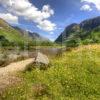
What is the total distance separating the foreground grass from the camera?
22.0 meters

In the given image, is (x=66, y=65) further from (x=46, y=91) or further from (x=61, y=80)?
(x=46, y=91)

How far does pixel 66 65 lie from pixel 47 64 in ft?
7.37

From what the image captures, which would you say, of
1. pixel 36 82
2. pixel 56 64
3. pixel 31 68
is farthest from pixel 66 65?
pixel 36 82

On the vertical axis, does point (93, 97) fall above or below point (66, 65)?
below

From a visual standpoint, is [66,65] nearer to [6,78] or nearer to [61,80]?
[61,80]

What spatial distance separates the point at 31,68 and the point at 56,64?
3300mm

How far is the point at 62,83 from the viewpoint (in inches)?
976

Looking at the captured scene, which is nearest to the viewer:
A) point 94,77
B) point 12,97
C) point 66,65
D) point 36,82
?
point 12,97

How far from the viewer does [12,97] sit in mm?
21391

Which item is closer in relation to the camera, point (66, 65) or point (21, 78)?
point (21, 78)

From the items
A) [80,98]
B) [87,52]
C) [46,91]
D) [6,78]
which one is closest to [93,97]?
[80,98]

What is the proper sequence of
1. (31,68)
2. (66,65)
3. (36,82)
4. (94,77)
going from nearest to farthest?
1. (36,82)
2. (94,77)
3. (31,68)
4. (66,65)

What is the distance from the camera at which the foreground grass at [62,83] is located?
22031 millimetres

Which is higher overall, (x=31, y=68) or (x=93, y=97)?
(x=31, y=68)
